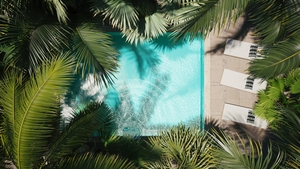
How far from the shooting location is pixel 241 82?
5207 millimetres

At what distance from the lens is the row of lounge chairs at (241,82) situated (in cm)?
514

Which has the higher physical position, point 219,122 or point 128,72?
point 128,72

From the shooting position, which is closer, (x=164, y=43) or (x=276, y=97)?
(x=276, y=97)

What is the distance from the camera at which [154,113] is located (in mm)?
5414

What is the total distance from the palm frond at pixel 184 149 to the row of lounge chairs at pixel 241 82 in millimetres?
1405

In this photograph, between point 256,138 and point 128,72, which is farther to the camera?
point 128,72

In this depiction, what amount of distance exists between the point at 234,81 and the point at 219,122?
820 millimetres

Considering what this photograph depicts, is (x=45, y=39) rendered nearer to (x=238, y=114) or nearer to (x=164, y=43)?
(x=164, y=43)

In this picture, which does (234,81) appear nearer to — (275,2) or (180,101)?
(180,101)

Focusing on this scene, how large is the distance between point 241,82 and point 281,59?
7.20 ft

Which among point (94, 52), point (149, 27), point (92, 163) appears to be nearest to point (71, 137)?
point (92, 163)

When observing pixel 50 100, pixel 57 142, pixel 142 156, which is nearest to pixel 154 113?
pixel 142 156

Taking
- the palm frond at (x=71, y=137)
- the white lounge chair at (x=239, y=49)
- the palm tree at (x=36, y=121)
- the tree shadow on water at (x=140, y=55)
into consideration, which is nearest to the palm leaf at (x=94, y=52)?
the palm frond at (x=71, y=137)

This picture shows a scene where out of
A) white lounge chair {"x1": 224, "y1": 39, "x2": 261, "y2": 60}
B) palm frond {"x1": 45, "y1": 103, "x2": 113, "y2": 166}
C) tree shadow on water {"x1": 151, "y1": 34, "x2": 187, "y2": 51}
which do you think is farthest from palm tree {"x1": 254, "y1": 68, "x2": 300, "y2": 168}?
palm frond {"x1": 45, "y1": 103, "x2": 113, "y2": 166}
